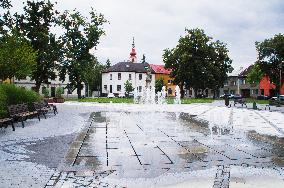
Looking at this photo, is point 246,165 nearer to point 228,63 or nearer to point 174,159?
point 174,159

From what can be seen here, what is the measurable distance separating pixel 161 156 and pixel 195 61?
2292 inches

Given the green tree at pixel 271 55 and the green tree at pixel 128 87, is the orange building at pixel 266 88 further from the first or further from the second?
the green tree at pixel 128 87

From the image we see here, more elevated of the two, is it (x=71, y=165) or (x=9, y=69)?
(x=9, y=69)

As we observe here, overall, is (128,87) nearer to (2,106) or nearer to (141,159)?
(2,106)

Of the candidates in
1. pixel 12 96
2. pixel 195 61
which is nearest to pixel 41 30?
pixel 12 96

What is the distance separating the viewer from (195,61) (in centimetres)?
6569

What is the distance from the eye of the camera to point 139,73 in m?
91.0

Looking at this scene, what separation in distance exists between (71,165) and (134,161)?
140 cm

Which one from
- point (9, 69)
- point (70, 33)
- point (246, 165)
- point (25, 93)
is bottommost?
point (246, 165)

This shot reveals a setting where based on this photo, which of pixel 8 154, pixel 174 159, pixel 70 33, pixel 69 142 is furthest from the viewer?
pixel 70 33

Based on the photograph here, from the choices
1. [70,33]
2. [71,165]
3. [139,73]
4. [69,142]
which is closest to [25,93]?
[69,142]

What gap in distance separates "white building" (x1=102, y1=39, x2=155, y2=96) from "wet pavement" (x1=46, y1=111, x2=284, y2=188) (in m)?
75.9

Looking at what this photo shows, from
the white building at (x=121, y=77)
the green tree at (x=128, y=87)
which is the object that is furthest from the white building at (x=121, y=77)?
the green tree at (x=128, y=87)

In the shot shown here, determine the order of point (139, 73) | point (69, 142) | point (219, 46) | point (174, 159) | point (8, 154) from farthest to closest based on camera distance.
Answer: point (139, 73) < point (219, 46) < point (69, 142) < point (8, 154) < point (174, 159)
